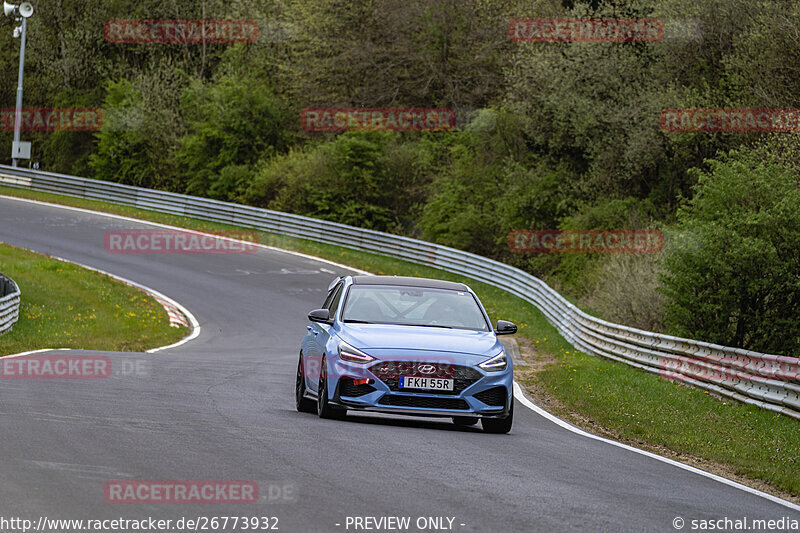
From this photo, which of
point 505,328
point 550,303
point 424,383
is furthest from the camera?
point 550,303

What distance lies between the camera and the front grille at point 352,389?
442 inches

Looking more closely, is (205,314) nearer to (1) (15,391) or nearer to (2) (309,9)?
(1) (15,391)

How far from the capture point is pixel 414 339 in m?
11.6

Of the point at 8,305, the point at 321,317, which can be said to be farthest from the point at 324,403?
the point at 8,305

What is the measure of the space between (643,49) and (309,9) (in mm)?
24317

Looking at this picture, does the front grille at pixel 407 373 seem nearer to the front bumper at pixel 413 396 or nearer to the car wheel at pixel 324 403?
the front bumper at pixel 413 396

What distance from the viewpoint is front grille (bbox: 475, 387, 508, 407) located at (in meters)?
11.4

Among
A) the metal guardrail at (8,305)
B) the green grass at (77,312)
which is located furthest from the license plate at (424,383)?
the metal guardrail at (8,305)

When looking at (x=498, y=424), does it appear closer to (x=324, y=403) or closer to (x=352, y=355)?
(x=352, y=355)

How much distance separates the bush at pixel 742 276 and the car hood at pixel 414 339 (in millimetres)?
11054

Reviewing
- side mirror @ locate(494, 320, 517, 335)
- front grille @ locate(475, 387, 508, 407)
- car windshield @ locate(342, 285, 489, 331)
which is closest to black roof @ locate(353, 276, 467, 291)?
car windshield @ locate(342, 285, 489, 331)

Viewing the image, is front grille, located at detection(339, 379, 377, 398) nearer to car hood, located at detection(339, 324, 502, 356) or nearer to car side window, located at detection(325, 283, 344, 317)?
car hood, located at detection(339, 324, 502, 356)

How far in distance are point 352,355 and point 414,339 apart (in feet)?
2.24

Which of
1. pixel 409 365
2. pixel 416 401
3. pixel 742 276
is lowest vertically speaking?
pixel 416 401
